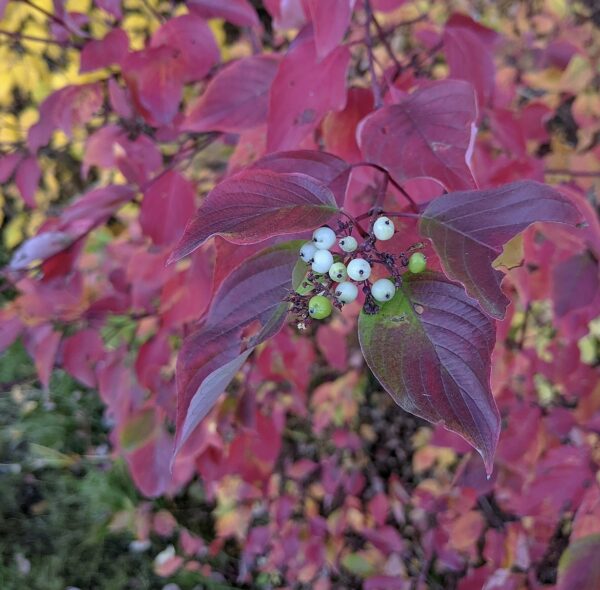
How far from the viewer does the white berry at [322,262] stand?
37 cm

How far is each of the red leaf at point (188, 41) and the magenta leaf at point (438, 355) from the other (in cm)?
54

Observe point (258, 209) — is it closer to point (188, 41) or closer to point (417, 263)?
point (417, 263)

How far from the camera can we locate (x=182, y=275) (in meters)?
0.99

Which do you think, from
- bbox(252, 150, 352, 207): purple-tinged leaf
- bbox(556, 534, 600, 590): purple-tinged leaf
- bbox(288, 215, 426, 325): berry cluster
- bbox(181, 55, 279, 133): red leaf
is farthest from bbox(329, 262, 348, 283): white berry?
bbox(556, 534, 600, 590): purple-tinged leaf

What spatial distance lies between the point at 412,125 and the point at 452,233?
18 cm

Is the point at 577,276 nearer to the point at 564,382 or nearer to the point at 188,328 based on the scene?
the point at 564,382

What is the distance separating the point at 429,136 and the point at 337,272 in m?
0.23

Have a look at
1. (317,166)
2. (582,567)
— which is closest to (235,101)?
(317,166)

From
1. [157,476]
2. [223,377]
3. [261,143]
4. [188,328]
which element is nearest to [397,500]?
[157,476]

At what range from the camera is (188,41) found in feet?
2.56

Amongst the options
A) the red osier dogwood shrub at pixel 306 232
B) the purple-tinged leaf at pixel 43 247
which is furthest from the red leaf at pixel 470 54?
the purple-tinged leaf at pixel 43 247

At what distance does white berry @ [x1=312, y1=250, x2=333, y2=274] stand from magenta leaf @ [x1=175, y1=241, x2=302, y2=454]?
0.20ft

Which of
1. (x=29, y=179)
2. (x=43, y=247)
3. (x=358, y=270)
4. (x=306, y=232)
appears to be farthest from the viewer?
(x=29, y=179)

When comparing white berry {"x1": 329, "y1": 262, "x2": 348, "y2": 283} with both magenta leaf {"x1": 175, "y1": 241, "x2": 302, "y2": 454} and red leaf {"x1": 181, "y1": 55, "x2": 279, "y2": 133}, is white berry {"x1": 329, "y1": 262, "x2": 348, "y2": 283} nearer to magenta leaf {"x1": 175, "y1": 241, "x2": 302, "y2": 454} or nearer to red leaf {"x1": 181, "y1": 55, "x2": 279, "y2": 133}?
magenta leaf {"x1": 175, "y1": 241, "x2": 302, "y2": 454}
